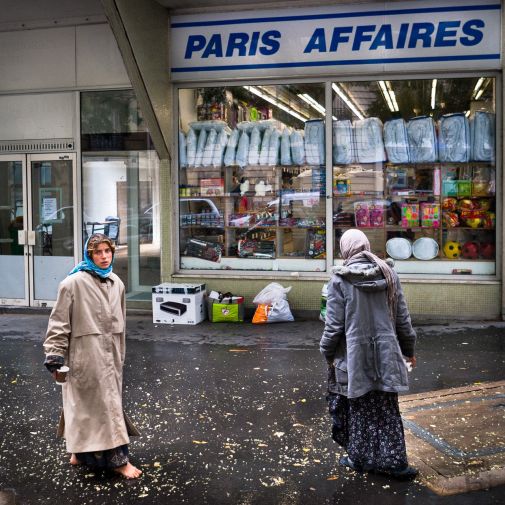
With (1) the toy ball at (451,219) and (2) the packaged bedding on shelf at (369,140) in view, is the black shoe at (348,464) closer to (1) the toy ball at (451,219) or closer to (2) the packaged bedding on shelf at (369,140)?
(1) the toy ball at (451,219)

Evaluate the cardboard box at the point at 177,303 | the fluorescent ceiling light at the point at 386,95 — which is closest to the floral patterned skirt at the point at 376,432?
the cardboard box at the point at 177,303

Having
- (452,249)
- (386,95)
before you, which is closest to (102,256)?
(386,95)

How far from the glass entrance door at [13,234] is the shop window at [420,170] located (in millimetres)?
4785

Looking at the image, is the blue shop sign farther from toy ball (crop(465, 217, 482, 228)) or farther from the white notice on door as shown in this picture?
the white notice on door

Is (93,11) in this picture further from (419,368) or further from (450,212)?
(419,368)

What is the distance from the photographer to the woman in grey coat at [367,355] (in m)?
4.40

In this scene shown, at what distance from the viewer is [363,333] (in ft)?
14.4

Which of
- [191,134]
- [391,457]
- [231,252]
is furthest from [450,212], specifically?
[391,457]

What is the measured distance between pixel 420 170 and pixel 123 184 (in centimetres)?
434

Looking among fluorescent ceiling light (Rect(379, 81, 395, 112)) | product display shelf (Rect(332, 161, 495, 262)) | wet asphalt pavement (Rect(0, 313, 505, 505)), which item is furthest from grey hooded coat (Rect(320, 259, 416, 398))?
fluorescent ceiling light (Rect(379, 81, 395, 112))

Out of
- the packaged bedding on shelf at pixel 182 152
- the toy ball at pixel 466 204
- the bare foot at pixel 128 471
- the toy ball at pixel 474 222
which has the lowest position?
the bare foot at pixel 128 471

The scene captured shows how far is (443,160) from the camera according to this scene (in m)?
9.81

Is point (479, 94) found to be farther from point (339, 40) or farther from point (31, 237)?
point (31, 237)

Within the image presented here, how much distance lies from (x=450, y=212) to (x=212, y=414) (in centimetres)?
536
